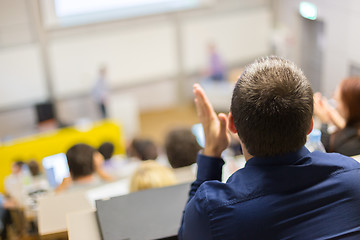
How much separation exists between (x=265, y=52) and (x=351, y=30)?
5.87m

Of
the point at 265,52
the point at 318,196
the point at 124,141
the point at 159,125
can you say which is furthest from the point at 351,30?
the point at 265,52

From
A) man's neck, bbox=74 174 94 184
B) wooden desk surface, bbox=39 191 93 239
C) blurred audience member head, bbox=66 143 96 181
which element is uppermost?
wooden desk surface, bbox=39 191 93 239

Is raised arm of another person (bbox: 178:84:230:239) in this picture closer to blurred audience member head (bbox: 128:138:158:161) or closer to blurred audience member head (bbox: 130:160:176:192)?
blurred audience member head (bbox: 130:160:176:192)

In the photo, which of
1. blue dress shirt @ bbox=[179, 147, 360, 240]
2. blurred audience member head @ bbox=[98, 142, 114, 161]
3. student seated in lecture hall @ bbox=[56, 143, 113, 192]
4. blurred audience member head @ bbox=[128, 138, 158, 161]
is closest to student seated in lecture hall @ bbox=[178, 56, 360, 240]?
blue dress shirt @ bbox=[179, 147, 360, 240]

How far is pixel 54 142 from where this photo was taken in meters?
7.11

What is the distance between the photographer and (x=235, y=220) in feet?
3.34

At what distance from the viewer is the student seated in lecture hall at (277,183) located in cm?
102

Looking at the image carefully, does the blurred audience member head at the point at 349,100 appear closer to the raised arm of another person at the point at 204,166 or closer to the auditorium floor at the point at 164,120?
the raised arm of another person at the point at 204,166

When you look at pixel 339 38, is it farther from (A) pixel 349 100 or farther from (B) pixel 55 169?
(B) pixel 55 169

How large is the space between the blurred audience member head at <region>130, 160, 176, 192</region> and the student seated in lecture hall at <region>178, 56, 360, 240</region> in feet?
4.49

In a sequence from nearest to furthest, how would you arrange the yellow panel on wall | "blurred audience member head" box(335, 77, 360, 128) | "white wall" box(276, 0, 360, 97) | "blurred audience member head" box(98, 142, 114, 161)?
"blurred audience member head" box(335, 77, 360, 128) < "white wall" box(276, 0, 360, 97) < "blurred audience member head" box(98, 142, 114, 161) < the yellow panel on wall

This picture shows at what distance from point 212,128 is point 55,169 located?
16.3 feet

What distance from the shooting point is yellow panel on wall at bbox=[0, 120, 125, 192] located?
22.5 feet

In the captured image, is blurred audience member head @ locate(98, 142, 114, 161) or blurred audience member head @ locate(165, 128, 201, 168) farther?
blurred audience member head @ locate(98, 142, 114, 161)
